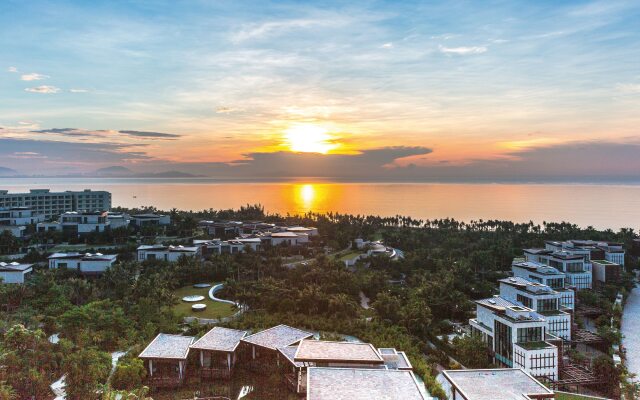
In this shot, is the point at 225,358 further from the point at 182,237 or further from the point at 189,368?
the point at 182,237

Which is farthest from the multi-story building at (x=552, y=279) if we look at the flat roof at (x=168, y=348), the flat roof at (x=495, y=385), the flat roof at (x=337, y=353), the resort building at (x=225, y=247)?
the resort building at (x=225, y=247)

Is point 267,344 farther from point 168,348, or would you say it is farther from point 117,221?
point 117,221

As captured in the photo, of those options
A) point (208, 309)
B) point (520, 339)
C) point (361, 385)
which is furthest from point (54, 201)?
point (361, 385)

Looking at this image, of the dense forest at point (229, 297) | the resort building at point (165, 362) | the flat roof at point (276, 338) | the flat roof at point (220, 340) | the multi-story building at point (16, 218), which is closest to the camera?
the dense forest at point (229, 297)

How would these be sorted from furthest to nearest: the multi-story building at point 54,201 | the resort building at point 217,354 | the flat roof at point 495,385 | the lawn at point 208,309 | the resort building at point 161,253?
1. the multi-story building at point 54,201
2. the resort building at point 161,253
3. the lawn at point 208,309
4. the resort building at point 217,354
5. the flat roof at point 495,385

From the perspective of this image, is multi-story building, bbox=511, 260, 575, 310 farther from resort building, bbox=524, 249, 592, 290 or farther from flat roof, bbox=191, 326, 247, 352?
flat roof, bbox=191, 326, 247, 352

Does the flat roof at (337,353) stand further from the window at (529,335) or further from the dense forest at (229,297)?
the window at (529,335)
